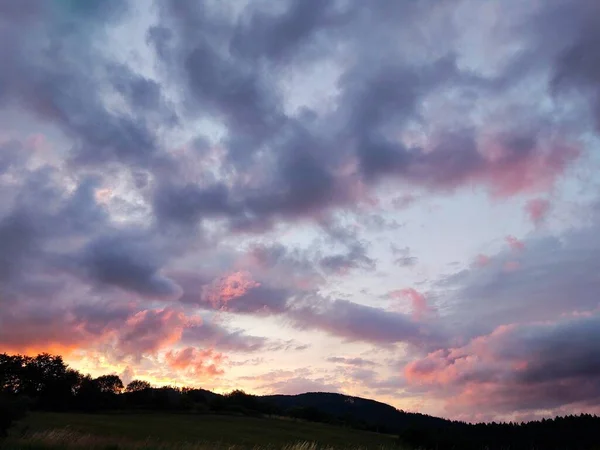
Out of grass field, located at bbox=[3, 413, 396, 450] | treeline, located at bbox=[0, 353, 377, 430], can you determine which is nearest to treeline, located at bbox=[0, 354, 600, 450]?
treeline, located at bbox=[0, 353, 377, 430]

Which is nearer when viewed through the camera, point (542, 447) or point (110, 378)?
point (542, 447)

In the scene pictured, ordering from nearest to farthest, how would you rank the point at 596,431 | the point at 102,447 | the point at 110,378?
the point at 102,447 < the point at 596,431 < the point at 110,378

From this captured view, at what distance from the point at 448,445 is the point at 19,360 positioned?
96069mm

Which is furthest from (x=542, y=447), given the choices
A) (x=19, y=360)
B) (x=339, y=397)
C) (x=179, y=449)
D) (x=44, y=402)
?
(x=339, y=397)

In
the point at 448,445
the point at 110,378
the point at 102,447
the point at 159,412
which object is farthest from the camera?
the point at 110,378

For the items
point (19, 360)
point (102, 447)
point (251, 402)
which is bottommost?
point (102, 447)

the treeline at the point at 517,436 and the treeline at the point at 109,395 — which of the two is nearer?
the treeline at the point at 517,436

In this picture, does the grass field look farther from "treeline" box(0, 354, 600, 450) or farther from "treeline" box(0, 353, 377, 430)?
"treeline" box(0, 353, 377, 430)

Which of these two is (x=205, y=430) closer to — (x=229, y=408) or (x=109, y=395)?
(x=229, y=408)

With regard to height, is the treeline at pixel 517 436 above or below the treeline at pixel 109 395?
below

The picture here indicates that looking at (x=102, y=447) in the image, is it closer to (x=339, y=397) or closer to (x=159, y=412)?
(x=159, y=412)

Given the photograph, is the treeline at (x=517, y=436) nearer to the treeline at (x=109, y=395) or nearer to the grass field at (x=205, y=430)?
the grass field at (x=205, y=430)

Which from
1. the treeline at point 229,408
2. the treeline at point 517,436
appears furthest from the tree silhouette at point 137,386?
the treeline at point 517,436

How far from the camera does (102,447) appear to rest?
25.2m
